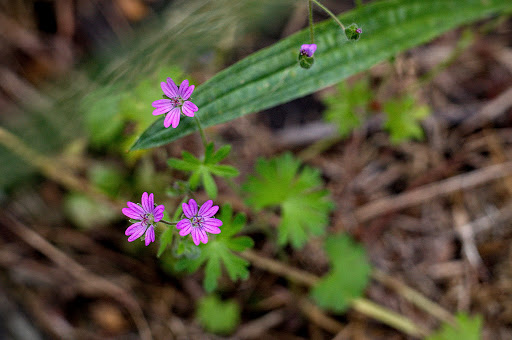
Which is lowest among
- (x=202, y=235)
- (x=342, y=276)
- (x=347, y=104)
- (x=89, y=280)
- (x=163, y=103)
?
(x=202, y=235)

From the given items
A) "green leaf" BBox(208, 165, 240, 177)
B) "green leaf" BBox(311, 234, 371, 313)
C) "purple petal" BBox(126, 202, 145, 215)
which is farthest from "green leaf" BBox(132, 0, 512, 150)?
"green leaf" BBox(311, 234, 371, 313)

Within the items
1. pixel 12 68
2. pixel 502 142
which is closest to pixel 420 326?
pixel 502 142

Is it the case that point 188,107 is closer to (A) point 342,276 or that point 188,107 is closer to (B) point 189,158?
(B) point 189,158

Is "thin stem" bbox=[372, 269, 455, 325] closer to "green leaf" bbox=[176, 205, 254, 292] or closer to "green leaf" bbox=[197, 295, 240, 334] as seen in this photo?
"green leaf" bbox=[197, 295, 240, 334]

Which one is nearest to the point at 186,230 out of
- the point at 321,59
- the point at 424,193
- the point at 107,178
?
the point at 321,59

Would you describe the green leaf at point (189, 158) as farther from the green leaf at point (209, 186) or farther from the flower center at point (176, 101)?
the flower center at point (176, 101)
